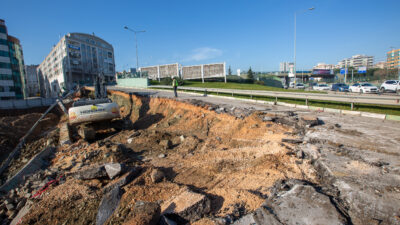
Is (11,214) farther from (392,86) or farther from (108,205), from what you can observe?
(392,86)

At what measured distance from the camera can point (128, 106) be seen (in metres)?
19.4

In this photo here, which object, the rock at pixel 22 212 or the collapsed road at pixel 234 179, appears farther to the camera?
the rock at pixel 22 212

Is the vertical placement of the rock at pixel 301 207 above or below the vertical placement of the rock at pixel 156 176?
above

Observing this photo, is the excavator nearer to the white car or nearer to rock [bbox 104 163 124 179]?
rock [bbox 104 163 124 179]

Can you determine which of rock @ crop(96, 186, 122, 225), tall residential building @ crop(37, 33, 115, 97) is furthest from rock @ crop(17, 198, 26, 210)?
tall residential building @ crop(37, 33, 115, 97)

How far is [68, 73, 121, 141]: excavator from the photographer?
1014 cm

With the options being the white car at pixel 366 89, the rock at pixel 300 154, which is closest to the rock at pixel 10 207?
the rock at pixel 300 154

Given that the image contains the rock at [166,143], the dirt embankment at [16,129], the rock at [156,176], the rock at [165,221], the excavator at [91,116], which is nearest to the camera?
the rock at [165,221]

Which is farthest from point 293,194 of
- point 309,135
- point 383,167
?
point 309,135

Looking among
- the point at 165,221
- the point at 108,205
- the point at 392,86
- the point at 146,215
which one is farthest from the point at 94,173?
the point at 392,86

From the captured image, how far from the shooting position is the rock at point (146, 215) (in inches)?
121

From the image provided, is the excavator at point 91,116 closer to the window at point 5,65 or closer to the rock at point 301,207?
the rock at point 301,207

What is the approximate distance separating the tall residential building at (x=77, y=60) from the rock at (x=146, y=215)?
64630 mm

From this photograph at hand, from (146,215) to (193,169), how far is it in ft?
7.76
